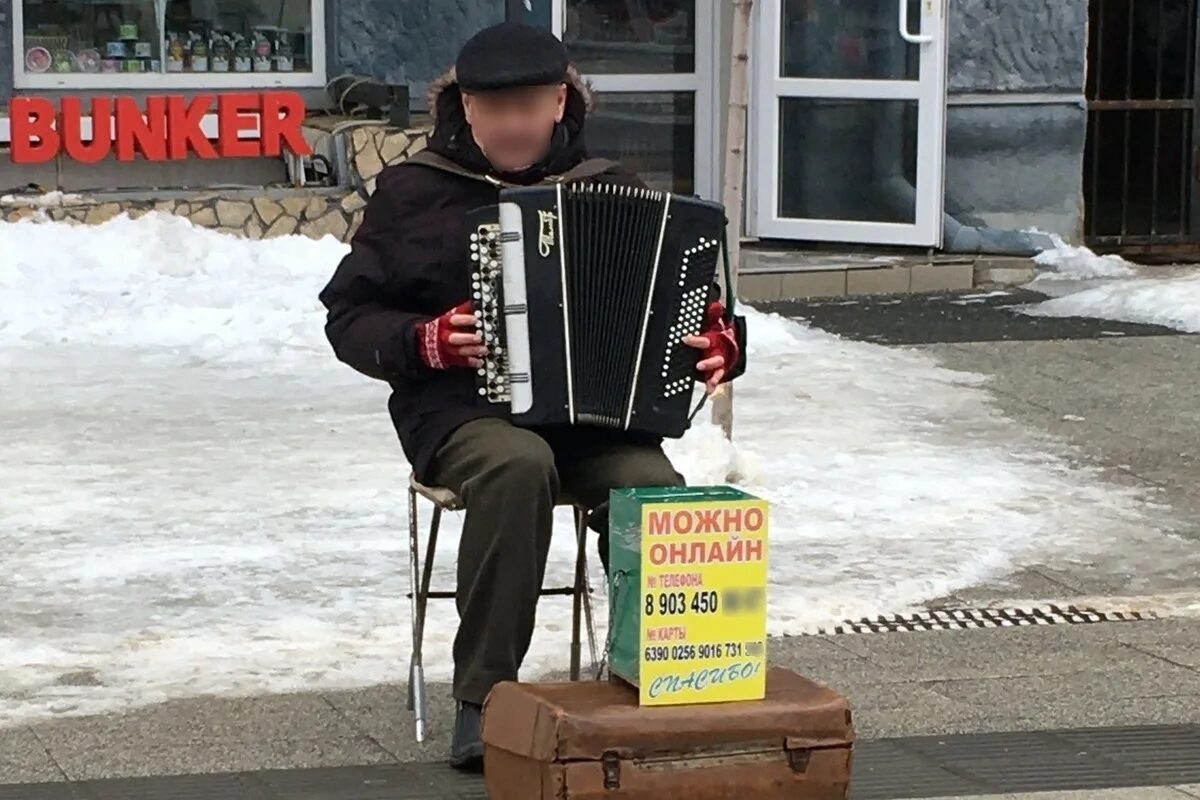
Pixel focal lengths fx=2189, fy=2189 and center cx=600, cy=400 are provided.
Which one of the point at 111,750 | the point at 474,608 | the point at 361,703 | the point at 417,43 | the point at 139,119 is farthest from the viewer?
the point at 417,43

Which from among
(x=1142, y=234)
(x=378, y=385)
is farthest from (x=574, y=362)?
(x=1142, y=234)

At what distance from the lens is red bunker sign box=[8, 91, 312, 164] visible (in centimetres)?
1111

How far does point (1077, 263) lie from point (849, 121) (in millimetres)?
1517

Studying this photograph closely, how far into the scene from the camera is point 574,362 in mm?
4410

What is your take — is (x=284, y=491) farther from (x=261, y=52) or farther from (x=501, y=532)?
(x=261, y=52)

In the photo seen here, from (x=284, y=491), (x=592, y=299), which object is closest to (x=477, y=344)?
(x=592, y=299)

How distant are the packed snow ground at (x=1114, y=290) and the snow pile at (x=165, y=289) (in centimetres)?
369

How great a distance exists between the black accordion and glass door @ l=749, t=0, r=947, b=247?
24.8ft

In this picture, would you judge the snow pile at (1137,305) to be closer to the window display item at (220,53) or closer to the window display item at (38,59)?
the window display item at (220,53)

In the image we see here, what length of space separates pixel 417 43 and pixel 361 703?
744cm

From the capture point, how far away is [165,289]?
400 inches

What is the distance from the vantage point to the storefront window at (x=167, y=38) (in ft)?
38.5

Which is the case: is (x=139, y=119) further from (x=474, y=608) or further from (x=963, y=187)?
(x=474, y=608)

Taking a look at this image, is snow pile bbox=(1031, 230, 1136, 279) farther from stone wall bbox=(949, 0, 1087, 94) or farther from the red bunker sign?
the red bunker sign
